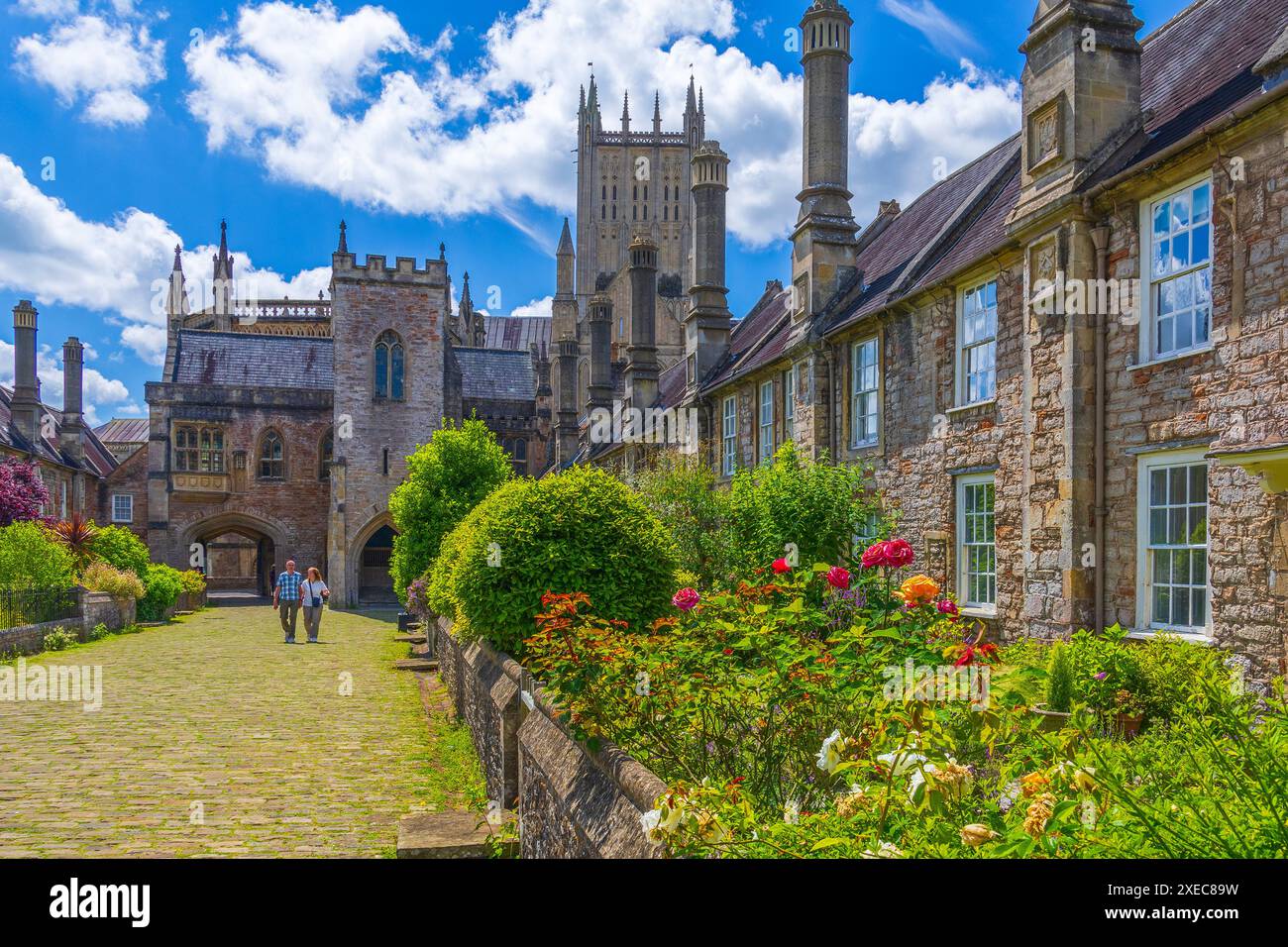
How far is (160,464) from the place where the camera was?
1492 inches

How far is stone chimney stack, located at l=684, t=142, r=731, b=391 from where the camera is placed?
23781 millimetres

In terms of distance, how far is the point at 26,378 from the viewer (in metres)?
36.7

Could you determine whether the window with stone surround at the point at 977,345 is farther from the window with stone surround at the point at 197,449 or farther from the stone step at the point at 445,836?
the window with stone surround at the point at 197,449

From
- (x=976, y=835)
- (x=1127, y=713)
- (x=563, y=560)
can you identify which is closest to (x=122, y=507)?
(x=563, y=560)

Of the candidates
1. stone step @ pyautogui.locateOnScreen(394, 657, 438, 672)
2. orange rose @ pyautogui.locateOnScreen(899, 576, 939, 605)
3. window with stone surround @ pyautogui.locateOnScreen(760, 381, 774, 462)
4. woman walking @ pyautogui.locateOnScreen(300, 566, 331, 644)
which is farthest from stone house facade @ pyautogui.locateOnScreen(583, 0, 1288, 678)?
woman walking @ pyautogui.locateOnScreen(300, 566, 331, 644)

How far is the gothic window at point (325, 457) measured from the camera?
39.9 metres

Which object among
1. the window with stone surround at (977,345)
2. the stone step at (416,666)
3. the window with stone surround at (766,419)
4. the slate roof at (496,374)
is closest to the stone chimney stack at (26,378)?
the slate roof at (496,374)

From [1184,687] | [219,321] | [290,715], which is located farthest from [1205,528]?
[219,321]

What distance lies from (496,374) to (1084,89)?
36723mm

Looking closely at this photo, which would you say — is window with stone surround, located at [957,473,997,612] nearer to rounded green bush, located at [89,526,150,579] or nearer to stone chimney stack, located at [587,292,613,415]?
stone chimney stack, located at [587,292,613,415]

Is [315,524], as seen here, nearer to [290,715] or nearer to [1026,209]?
[290,715]

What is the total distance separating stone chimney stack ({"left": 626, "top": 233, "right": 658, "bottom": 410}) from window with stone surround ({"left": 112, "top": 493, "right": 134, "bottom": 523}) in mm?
27812

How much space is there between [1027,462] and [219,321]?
179ft
